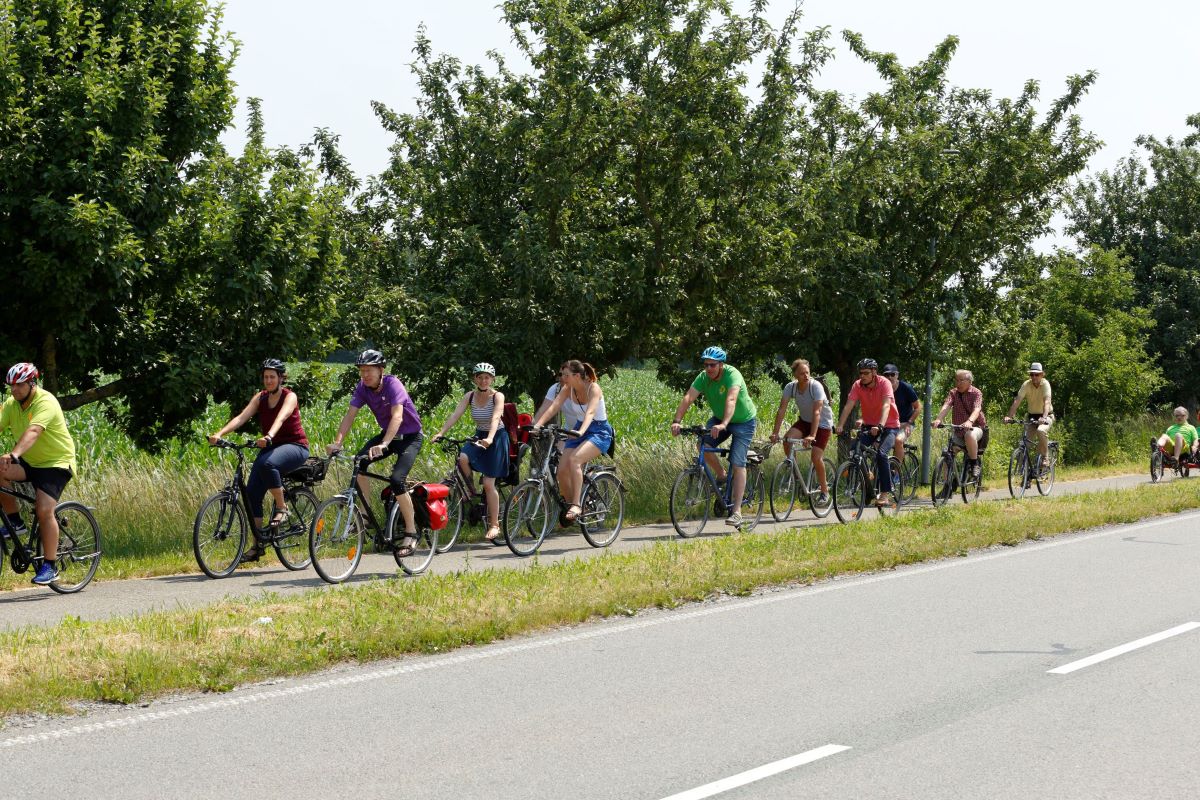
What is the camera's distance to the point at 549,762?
5141 millimetres

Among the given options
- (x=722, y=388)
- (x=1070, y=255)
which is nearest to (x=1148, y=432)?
(x=1070, y=255)

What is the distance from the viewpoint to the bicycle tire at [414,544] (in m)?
10.5

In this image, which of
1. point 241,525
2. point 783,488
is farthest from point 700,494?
point 241,525

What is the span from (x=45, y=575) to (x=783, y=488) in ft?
27.8

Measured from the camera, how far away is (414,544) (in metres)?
10.6

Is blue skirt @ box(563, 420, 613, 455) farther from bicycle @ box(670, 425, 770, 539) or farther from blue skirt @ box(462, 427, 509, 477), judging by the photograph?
bicycle @ box(670, 425, 770, 539)

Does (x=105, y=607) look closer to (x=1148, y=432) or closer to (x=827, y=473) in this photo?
(x=827, y=473)

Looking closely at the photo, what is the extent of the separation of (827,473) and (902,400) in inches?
106

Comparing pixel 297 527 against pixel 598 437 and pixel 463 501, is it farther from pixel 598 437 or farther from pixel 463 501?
pixel 598 437

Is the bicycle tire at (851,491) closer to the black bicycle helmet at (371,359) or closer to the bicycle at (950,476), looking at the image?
the bicycle at (950,476)

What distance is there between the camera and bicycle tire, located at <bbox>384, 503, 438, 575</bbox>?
34.4 ft

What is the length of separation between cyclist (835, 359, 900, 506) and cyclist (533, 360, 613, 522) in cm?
382

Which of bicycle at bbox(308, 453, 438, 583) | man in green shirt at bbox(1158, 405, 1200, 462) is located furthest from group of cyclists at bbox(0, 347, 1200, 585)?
man in green shirt at bbox(1158, 405, 1200, 462)

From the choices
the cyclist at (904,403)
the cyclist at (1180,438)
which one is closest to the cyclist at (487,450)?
the cyclist at (904,403)
